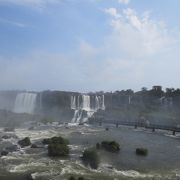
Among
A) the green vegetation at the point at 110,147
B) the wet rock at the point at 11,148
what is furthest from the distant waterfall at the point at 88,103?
the wet rock at the point at 11,148

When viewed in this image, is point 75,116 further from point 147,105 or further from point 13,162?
point 13,162

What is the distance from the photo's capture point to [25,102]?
10869cm

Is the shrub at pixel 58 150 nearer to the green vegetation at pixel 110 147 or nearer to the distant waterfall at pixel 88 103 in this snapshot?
the green vegetation at pixel 110 147

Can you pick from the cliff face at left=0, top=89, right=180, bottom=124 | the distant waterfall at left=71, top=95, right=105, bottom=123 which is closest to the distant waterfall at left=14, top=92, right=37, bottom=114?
the cliff face at left=0, top=89, right=180, bottom=124

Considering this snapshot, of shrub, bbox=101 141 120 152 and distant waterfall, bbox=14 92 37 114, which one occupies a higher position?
distant waterfall, bbox=14 92 37 114

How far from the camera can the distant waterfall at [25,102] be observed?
4215 inches

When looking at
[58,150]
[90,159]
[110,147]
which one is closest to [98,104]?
[110,147]

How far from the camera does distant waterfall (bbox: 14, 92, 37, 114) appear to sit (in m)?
107

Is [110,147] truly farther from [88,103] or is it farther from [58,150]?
[88,103]

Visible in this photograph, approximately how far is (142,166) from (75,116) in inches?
2403

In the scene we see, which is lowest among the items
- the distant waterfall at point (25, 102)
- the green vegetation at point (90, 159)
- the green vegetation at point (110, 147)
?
the green vegetation at point (90, 159)

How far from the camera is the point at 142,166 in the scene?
33.8 m

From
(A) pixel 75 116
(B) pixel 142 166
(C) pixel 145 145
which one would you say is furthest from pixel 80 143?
(A) pixel 75 116

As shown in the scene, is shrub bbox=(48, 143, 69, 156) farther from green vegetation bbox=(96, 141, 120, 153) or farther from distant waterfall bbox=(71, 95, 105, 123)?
distant waterfall bbox=(71, 95, 105, 123)
